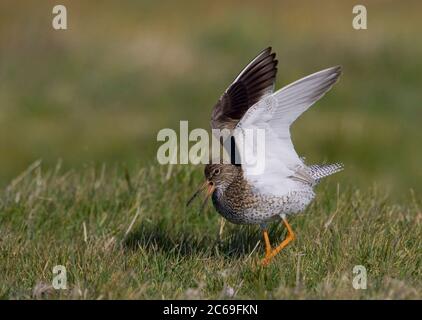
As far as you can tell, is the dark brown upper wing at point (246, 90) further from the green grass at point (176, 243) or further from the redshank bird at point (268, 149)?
the green grass at point (176, 243)

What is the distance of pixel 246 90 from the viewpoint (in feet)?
21.8

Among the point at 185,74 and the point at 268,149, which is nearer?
the point at 268,149

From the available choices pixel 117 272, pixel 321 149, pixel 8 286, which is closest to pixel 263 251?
pixel 117 272

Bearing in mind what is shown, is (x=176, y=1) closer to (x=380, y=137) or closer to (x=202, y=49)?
(x=202, y=49)

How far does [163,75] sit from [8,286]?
31.4ft

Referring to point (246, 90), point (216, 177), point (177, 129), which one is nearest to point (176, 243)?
point (216, 177)

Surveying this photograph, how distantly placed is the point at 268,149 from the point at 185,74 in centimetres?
867

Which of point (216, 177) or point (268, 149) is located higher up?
point (268, 149)

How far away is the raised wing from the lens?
243 inches

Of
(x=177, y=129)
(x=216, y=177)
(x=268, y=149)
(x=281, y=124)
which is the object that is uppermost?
(x=177, y=129)

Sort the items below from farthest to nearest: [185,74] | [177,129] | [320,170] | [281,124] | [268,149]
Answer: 1. [185,74]
2. [177,129]
3. [320,170]
4. [268,149]
5. [281,124]

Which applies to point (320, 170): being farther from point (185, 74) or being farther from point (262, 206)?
point (185, 74)

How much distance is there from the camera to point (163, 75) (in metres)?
14.9

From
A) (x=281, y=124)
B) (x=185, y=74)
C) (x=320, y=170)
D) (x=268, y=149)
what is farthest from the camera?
(x=185, y=74)
